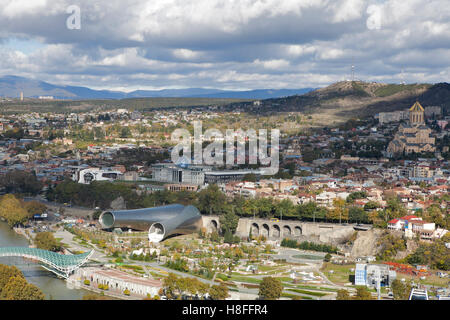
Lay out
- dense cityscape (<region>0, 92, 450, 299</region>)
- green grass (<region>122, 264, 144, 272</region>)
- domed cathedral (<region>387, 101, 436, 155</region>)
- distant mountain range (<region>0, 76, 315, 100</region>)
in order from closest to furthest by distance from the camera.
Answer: dense cityscape (<region>0, 92, 450, 299</region>)
green grass (<region>122, 264, 144, 272</region>)
domed cathedral (<region>387, 101, 436, 155</region>)
distant mountain range (<region>0, 76, 315, 100</region>)

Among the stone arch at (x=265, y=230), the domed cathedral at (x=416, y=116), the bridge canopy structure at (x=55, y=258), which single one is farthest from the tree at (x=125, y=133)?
the bridge canopy structure at (x=55, y=258)

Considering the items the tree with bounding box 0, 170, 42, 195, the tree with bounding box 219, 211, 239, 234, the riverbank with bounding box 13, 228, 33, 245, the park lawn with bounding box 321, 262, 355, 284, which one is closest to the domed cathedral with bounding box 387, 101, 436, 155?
the tree with bounding box 219, 211, 239, 234

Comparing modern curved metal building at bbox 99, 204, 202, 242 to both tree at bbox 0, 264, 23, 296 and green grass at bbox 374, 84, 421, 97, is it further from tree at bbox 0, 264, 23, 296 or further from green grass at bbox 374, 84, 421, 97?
green grass at bbox 374, 84, 421, 97

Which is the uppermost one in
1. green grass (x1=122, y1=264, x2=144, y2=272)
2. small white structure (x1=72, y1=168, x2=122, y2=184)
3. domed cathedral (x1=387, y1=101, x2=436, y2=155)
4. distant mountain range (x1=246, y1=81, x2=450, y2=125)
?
distant mountain range (x1=246, y1=81, x2=450, y2=125)

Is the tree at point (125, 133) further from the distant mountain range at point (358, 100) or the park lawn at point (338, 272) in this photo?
the park lawn at point (338, 272)
